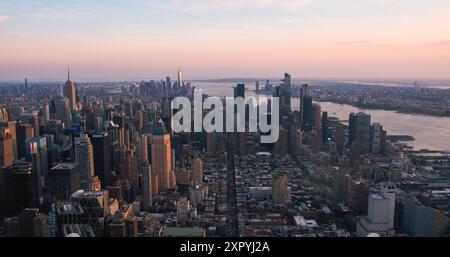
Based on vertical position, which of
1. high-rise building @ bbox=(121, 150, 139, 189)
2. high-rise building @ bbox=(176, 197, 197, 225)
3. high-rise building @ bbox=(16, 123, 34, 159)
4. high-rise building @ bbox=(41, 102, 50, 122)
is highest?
high-rise building @ bbox=(41, 102, 50, 122)

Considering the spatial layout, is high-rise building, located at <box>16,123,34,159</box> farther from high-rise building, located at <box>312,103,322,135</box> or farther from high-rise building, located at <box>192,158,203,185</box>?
high-rise building, located at <box>312,103,322,135</box>

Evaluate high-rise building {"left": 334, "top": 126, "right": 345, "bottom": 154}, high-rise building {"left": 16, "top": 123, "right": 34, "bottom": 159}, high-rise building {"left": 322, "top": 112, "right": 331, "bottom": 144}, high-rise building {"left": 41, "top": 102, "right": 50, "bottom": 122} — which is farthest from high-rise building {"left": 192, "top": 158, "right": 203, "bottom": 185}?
high-rise building {"left": 41, "top": 102, "right": 50, "bottom": 122}

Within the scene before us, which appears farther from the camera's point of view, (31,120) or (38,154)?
(31,120)

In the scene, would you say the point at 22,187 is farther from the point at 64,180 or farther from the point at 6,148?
the point at 6,148

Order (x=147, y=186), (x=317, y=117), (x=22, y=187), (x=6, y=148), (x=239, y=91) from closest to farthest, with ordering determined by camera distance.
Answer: (x=22, y=187) < (x=147, y=186) < (x=6, y=148) < (x=239, y=91) < (x=317, y=117)

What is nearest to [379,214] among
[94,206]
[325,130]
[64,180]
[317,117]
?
[94,206]

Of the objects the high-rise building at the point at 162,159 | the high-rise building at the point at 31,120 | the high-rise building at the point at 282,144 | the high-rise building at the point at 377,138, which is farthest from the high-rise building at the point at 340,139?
the high-rise building at the point at 31,120
